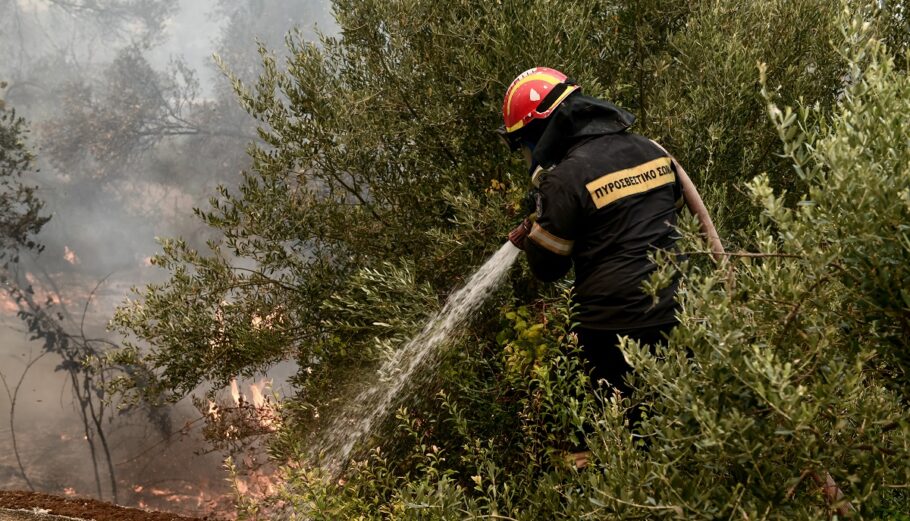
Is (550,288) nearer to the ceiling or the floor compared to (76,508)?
nearer to the floor

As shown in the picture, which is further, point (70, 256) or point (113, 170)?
point (113, 170)

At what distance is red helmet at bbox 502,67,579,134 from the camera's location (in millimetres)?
4449

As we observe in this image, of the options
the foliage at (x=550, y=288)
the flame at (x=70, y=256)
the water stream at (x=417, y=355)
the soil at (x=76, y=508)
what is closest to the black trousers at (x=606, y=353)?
the foliage at (x=550, y=288)

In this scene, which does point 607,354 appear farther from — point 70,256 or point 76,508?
point 70,256

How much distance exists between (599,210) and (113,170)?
1659cm

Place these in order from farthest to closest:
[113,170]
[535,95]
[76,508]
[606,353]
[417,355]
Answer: [113,170], [76,508], [417,355], [535,95], [606,353]

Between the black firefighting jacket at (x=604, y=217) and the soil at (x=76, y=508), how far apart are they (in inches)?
172

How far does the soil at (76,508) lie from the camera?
21.1ft

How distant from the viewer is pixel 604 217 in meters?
4.20

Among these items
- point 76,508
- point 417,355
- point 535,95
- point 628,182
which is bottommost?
point 417,355

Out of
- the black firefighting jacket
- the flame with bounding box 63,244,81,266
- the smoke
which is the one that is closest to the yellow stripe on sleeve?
the black firefighting jacket

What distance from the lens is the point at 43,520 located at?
19.7 feet

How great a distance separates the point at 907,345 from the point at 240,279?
6.11m

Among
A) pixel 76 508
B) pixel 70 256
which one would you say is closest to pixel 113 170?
pixel 70 256
